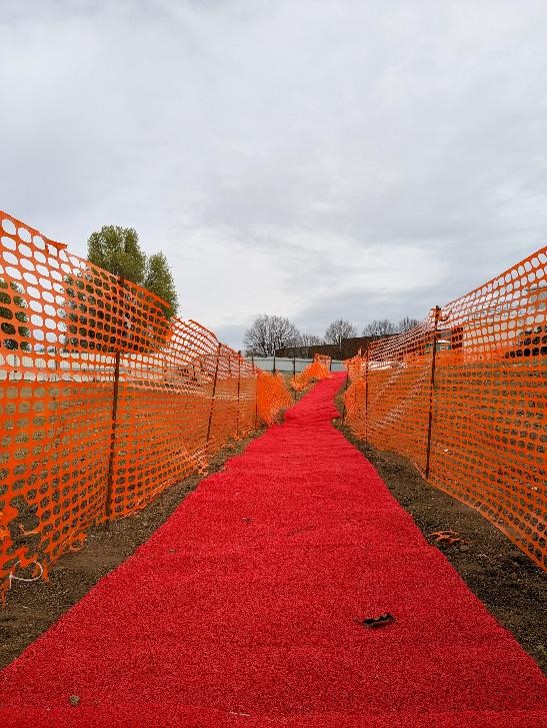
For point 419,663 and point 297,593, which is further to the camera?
point 297,593

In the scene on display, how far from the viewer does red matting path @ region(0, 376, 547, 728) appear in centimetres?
205

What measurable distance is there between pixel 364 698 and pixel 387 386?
7.69m

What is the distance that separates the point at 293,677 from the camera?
2.26 m

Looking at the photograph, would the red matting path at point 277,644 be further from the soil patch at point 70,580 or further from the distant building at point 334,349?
the distant building at point 334,349

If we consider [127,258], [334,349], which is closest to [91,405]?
[127,258]

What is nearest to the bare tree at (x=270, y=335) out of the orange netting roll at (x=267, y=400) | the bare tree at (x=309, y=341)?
the bare tree at (x=309, y=341)

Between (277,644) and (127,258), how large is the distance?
45979mm

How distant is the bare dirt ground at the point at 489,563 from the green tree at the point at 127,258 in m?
40.5

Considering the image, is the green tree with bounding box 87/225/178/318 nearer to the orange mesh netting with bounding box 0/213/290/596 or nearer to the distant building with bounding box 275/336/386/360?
the distant building with bounding box 275/336/386/360

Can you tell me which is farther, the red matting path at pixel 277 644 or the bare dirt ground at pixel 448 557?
the bare dirt ground at pixel 448 557

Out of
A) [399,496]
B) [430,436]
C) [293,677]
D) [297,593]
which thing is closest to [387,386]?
[430,436]

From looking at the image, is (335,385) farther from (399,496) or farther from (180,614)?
(180,614)

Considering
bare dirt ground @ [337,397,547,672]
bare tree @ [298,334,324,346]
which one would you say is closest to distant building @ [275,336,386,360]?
bare tree @ [298,334,324,346]

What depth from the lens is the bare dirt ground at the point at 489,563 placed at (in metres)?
2.83
